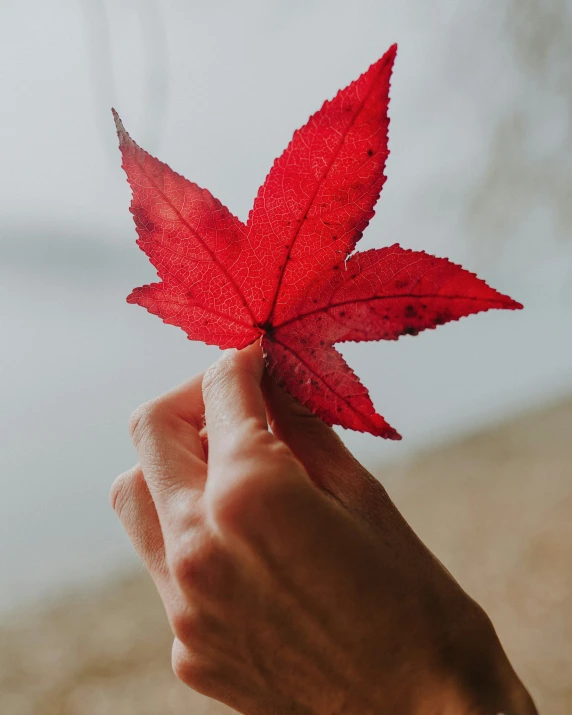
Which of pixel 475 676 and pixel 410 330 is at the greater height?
pixel 410 330

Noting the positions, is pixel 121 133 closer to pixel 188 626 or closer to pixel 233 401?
pixel 233 401

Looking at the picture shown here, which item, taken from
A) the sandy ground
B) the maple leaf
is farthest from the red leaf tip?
the sandy ground

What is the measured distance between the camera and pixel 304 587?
317 millimetres

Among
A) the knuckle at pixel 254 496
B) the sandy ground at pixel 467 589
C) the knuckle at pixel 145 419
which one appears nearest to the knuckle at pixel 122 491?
the knuckle at pixel 145 419

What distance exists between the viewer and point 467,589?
1.11 meters

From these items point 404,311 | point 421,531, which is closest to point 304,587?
point 404,311

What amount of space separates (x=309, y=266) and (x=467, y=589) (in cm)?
99

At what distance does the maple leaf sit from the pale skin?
36 mm

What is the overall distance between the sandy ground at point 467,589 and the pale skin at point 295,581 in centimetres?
67

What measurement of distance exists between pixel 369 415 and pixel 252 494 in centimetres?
9

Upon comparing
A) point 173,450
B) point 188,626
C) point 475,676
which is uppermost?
point 173,450

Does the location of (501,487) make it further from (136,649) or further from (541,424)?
(136,649)

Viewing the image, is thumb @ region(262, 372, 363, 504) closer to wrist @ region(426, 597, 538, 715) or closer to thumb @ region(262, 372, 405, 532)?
thumb @ region(262, 372, 405, 532)

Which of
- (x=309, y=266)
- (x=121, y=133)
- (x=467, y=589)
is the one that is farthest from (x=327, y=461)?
(x=467, y=589)
